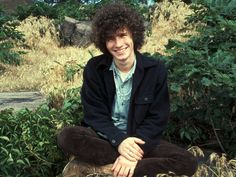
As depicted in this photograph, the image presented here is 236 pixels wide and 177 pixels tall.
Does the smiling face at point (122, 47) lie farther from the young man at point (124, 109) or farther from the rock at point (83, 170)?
the rock at point (83, 170)

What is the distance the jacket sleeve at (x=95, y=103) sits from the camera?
3.39 meters

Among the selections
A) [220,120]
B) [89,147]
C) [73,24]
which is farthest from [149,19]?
[89,147]

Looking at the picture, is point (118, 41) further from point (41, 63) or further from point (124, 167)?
point (41, 63)

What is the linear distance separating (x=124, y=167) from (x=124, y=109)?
0.45m

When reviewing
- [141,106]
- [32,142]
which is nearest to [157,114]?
[141,106]

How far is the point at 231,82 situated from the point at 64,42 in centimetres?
714

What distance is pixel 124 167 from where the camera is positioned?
10.4ft

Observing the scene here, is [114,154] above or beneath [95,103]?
beneath

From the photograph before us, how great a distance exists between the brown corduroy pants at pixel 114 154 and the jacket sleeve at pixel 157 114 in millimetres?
90

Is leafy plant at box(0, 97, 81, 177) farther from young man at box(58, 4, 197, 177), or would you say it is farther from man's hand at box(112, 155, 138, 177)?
man's hand at box(112, 155, 138, 177)

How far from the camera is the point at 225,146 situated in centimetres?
429

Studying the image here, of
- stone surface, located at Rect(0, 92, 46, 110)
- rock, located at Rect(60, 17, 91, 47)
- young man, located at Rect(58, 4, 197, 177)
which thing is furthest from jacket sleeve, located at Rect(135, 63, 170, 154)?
rock, located at Rect(60, 17, 91, 47)

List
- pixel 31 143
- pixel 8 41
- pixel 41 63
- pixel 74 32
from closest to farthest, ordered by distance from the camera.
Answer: pixel 31 143 → pixel 41 63 → pixel 8 41 → pixel 74 32

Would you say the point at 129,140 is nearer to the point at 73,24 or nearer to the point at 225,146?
the point at 225,146
